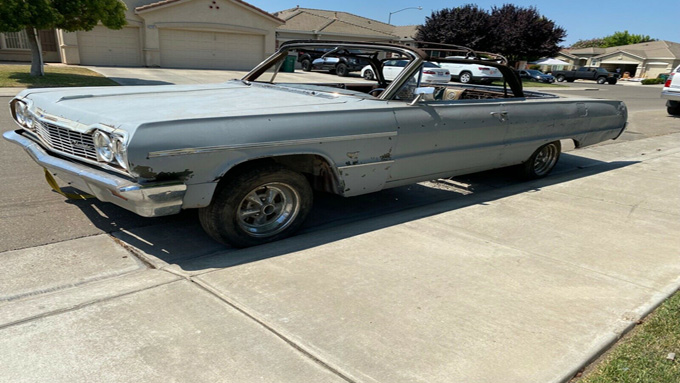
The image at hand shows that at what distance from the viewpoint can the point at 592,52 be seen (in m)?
75.7

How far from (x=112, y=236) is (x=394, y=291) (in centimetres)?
235

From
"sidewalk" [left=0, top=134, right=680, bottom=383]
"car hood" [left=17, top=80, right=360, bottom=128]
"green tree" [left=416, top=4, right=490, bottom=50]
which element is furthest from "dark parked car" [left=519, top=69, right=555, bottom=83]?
"car hood" [left=17, top=80, right=360, bottom=128]

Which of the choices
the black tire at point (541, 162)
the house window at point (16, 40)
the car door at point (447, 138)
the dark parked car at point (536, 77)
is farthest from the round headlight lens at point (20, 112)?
the dark parked car at point (536, 77)

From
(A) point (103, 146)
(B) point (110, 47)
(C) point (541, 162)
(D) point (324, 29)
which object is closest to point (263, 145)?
(A) point (103, 146)

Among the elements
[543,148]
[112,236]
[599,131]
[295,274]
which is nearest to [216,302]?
[295,274]

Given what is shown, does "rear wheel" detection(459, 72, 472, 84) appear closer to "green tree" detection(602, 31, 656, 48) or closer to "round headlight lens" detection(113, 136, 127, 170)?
"round headlight lens" detection(113, 136, 127, 170)

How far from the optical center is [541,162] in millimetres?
6668

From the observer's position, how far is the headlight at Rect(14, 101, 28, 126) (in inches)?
171

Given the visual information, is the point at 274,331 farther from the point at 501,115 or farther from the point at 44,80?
the point at 44,80

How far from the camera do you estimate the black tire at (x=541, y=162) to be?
6.36 metres

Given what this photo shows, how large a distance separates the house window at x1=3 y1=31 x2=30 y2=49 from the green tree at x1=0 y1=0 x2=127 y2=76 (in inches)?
410

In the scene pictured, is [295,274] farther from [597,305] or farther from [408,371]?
[597,305]

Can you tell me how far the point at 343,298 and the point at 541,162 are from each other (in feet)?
15.0

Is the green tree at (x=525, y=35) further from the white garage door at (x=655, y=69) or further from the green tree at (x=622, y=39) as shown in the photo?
the green tree at (x=622, y=39)
